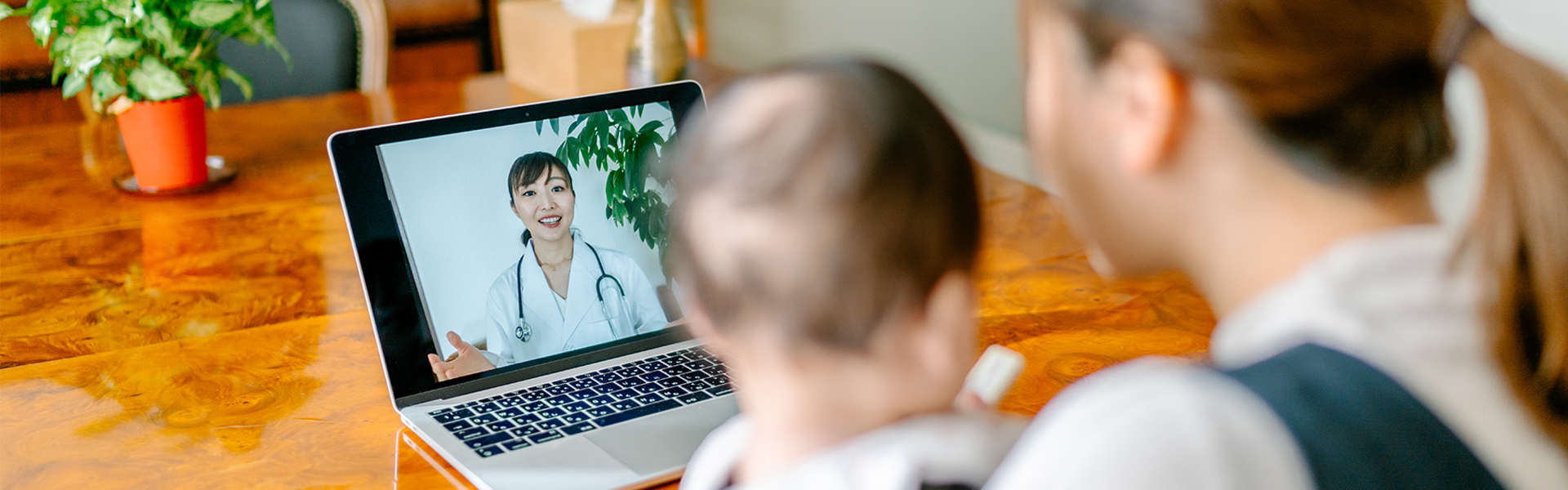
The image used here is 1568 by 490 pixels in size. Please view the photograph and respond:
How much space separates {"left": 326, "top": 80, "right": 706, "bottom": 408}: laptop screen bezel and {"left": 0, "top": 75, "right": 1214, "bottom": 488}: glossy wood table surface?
46mm

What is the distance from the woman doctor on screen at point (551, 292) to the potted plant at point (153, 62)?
0.72 metres

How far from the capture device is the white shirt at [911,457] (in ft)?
1.83

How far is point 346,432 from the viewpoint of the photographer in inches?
35.2

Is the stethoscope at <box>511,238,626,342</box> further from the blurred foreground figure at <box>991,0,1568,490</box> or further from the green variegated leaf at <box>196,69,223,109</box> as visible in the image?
the green variegated leaf at <box>196,69,223,109</box>

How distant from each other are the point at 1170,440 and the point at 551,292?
593 millimetres

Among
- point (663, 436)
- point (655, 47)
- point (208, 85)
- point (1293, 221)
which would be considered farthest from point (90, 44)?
point (1293, 221)

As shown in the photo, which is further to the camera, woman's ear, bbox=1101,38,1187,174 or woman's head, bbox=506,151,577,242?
woman's head, bbox=506,151,577,242

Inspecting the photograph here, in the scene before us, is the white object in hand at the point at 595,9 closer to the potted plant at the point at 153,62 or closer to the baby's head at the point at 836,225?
the potted plant at the point at 153,62

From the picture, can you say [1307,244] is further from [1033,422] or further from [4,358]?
[4,358]

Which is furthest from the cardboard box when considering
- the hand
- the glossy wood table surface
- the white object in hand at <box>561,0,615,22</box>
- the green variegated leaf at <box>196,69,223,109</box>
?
the hand

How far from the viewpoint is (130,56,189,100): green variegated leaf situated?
4.82 feet

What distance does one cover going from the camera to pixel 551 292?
0.95 meters

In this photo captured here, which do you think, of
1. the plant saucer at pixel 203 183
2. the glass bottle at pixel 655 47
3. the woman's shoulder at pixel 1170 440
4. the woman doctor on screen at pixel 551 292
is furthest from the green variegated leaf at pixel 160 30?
the woman's shoulder at pixel 1170 440

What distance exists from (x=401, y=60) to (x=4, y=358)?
2979 mm
